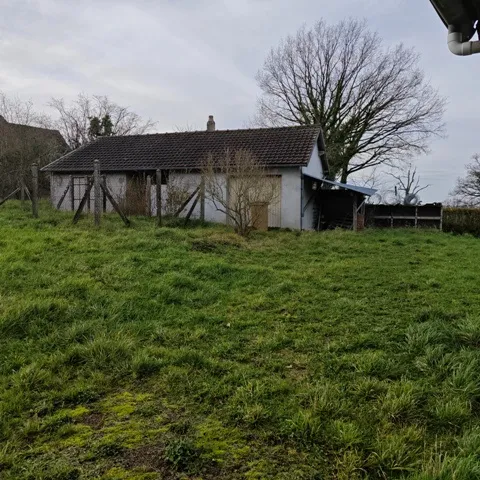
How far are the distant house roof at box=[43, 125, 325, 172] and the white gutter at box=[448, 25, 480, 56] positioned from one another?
35.8 ft

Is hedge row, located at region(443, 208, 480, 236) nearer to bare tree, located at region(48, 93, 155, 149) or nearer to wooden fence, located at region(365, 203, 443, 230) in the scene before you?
wooden fence, located at region(365, 203, 443, 230)

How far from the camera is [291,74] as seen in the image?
2644 centimetres

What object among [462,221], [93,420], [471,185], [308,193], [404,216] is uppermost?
[471,185]

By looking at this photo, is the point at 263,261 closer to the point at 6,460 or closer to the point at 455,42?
the point at 455,42

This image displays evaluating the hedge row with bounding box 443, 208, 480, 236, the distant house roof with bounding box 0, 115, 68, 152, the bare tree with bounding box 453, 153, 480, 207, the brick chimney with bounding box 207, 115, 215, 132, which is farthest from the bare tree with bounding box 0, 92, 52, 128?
the bare tree with bounding box 453, 153, 480, 207

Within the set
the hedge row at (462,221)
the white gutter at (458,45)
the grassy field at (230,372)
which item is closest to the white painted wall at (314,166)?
the hedge row at (462,221)

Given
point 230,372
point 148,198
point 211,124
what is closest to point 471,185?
point 211,124

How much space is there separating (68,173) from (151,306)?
624 inches

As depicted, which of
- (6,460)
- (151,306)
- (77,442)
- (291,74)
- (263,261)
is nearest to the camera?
(6,460)

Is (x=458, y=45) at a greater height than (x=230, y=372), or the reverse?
(x=458, y=45)

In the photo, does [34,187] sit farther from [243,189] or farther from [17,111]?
[17,111]

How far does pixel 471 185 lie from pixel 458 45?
39.7 metres

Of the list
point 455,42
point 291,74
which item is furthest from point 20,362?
point 291,74

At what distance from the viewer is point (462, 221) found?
1775 cm
